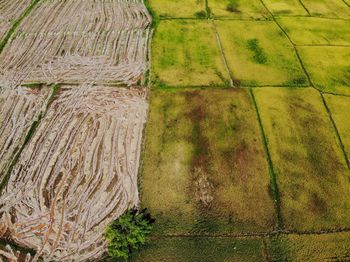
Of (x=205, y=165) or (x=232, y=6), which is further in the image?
(x=232, y=6)

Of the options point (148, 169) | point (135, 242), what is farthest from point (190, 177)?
point (135, 242)

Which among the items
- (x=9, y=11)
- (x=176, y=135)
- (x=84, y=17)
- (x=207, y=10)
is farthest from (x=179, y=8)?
(x=176, y=135)

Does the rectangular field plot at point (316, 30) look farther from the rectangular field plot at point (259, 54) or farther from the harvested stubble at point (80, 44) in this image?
the harvested stubble at point (80, 44)

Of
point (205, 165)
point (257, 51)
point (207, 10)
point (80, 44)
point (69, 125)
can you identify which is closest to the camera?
point (205, 165)

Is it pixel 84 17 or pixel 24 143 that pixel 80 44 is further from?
pixel 24 143

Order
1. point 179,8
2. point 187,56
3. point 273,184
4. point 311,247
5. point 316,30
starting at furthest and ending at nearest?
point 179,8 → point 316,30 → point 187,56 → point 273,184 → point 311,247

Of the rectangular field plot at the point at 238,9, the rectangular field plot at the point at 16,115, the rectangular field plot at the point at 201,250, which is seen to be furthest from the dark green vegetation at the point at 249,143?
the rectangular field plot at the point at 16,115
